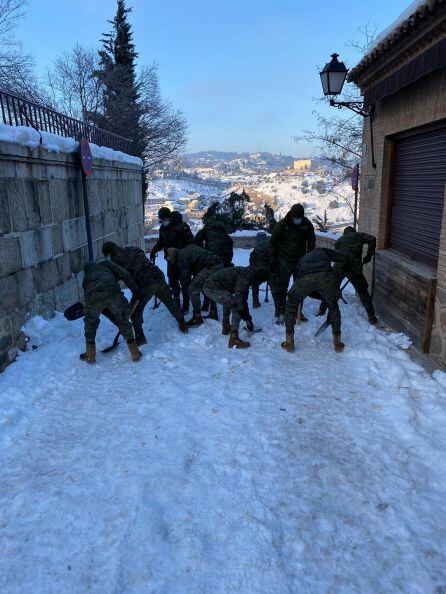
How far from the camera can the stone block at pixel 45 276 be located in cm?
581

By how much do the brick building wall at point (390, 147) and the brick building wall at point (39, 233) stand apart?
482cm

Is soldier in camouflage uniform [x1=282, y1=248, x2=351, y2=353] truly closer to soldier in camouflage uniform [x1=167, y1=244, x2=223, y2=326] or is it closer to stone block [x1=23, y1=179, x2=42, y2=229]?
soldier in camouflage uniform [x1=167, y1=244, x2=223, y2=326]

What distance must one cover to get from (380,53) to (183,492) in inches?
238

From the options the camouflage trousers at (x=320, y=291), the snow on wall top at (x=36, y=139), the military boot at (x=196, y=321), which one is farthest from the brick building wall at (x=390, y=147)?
the snow on wall top at (x=36, y=139)

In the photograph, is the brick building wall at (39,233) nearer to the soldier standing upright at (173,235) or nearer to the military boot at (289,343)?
the soldier standing upright at (173,235)

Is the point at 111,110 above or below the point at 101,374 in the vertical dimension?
above

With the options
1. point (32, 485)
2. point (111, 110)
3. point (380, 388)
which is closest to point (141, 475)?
point (32, 485)

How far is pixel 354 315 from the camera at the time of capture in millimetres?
7246

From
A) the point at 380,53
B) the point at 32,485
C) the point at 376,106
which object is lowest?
the point at 32,485

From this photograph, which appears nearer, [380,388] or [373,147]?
[380,388]

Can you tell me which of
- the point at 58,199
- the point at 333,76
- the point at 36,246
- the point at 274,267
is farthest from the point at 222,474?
the point at 333,76

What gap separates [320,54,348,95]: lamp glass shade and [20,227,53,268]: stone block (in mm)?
4873

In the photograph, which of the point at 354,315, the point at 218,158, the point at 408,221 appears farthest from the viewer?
the point at 218,158

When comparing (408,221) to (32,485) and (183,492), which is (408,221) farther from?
(32,485)
